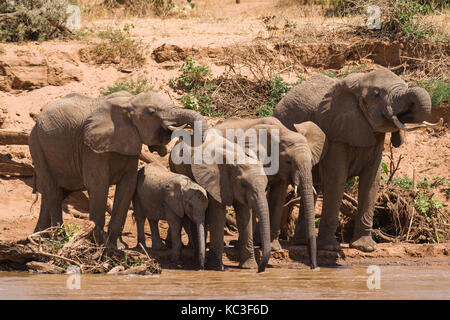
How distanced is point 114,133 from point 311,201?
2499 millimetres

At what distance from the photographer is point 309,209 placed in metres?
12.1

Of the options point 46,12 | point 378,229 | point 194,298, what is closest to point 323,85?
point 378,229

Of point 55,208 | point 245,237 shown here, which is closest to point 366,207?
point 245,237

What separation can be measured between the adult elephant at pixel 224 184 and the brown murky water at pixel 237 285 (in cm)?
30

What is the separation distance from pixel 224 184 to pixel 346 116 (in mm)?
2170

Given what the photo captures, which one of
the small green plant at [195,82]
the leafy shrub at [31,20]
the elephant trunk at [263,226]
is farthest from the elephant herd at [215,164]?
the leafy shrub at [31,20]

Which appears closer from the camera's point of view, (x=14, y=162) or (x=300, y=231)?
(x=300, y=231)

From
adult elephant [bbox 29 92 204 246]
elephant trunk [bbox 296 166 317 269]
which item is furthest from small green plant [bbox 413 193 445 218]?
adult elephant [bbox 29 92 204 246]

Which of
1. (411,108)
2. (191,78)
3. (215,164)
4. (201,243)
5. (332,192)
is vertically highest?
(411,108)

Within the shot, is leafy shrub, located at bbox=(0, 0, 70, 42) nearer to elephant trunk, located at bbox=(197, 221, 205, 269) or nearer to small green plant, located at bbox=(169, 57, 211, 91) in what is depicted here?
small green plant, located at bbox=(169, 57, 211, 91)

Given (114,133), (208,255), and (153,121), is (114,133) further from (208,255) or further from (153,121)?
(208,255)

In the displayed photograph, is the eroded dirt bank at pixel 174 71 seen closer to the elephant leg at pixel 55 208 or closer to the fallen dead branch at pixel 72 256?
the elephant leg at pixel 55 208

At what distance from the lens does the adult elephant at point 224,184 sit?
39.1 ft

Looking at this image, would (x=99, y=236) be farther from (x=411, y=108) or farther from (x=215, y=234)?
(x=411, y=108)
